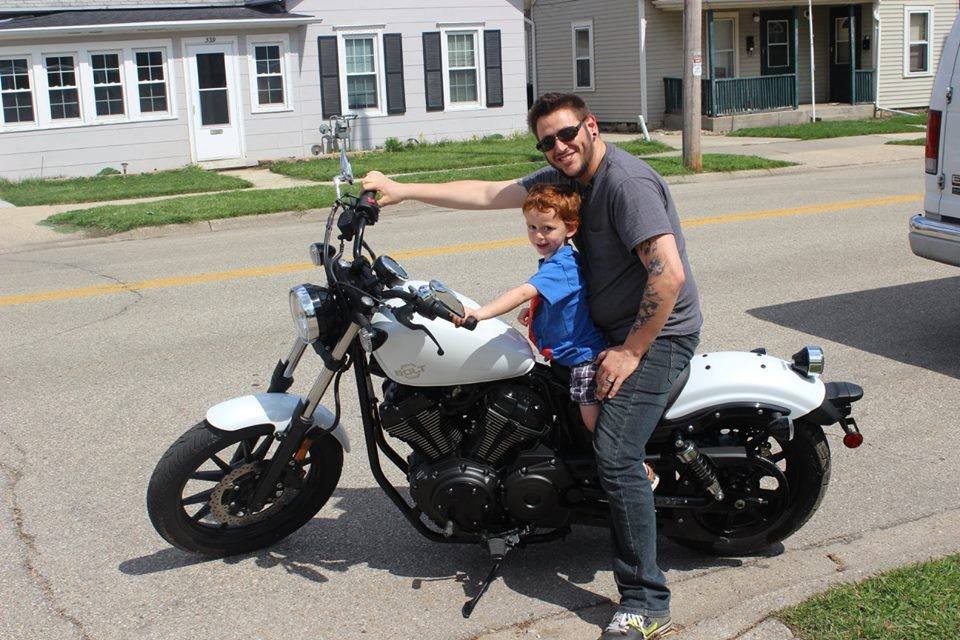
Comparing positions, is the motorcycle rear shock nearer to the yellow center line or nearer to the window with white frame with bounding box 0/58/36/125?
the yellow center line

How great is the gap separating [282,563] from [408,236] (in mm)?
8139

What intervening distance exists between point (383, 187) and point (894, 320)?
5.19 m

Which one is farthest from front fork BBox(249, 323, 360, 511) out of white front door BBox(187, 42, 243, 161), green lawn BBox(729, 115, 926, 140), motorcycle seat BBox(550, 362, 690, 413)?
green lawn BBox(729, 115, 926, 140)

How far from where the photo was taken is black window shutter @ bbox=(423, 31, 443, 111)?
24.8 m

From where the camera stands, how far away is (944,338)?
7633 millimetres

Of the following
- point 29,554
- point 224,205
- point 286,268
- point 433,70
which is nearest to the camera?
point 29,554

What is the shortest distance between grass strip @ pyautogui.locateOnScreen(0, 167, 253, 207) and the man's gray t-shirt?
14856 mm

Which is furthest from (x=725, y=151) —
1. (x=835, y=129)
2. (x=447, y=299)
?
(x=447, y=299)

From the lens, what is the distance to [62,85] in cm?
2131

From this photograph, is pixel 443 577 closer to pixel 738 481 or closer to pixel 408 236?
pixel 738 481

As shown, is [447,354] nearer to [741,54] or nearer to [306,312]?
[306,312]

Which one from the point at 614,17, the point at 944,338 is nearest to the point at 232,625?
the point at 944,338

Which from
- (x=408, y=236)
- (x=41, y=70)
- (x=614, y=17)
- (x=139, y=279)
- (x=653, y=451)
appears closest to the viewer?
Answer: (x=653, y=451)

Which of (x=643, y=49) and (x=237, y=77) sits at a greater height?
(x=643, y=49)
